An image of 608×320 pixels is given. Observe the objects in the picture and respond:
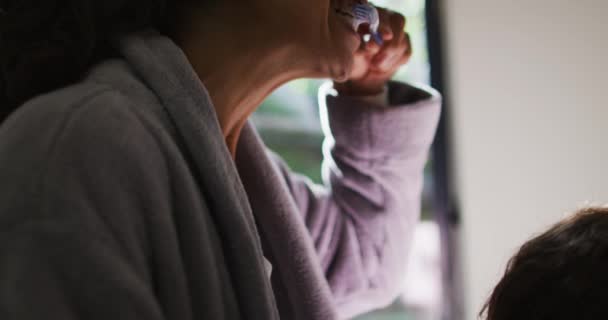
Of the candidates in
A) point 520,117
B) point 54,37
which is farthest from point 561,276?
point 520,117

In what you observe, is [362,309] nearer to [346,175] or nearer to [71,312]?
[346,175]

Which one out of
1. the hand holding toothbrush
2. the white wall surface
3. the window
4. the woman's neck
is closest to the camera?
A: the woman's neck

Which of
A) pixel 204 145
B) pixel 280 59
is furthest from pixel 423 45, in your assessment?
pixel 204 145

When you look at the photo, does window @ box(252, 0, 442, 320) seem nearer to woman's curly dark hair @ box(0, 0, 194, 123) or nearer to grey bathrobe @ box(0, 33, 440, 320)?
grey bathrobe @ box(0, 33, 440, 320)

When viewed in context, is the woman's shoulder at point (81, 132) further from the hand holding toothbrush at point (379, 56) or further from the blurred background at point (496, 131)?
the blurred background at point (496, 131)

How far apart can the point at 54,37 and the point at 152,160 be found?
141 millimetres

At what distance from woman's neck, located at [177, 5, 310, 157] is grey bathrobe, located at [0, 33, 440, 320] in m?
0.01

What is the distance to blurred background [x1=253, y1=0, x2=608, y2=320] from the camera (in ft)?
5.23

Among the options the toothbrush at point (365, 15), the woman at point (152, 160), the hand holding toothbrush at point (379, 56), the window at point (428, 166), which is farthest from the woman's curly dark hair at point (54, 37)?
the window at point (428, 166)

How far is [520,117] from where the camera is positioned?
164cm

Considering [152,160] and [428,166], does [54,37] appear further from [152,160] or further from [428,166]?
[428,166]

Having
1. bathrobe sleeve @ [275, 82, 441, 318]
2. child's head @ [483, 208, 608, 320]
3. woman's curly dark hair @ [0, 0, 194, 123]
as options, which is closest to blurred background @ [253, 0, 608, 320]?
bathrobe sleeve @ [275, 82, 441, 318]

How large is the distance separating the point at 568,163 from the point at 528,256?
1017mm

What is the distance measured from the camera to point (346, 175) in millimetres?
1051
